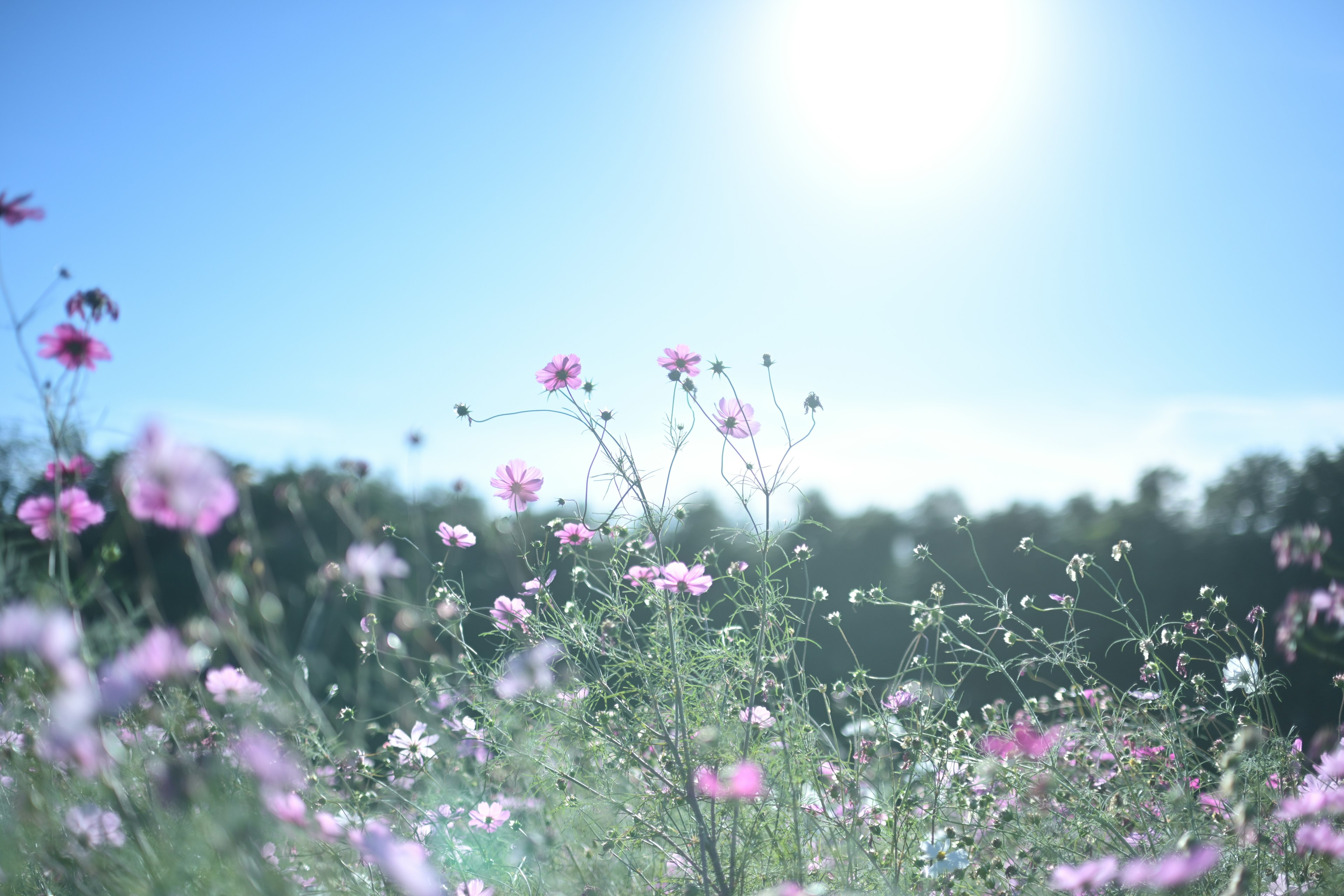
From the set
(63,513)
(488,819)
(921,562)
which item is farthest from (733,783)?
(921,562)

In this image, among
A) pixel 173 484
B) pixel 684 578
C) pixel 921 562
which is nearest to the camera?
pixel 173 484

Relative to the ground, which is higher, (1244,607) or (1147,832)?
(1147,832)

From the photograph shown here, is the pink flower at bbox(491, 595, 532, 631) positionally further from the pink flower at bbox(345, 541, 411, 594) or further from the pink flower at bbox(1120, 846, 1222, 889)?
the pink flower at bbox(1120, 846, 1222, 889)

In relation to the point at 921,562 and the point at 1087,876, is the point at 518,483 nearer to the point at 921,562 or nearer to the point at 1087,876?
the point at 1087,876

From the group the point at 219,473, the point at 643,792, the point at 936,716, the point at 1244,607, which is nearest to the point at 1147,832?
the point at 936,716

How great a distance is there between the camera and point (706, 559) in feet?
6.92

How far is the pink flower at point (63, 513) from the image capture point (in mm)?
1281

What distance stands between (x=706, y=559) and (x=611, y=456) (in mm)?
524

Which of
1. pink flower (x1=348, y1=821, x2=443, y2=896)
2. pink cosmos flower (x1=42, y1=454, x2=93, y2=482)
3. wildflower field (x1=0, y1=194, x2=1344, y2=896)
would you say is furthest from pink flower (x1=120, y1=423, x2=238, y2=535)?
pink flower (x1=348, y1=821, x2=443, y2=896)

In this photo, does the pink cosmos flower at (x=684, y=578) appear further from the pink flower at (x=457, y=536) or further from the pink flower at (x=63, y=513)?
the pink flower at (x=63, y=513)

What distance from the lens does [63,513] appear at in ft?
4.08

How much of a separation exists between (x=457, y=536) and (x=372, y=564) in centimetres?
81

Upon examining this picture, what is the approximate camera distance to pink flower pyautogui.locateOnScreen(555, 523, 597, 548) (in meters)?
1.90

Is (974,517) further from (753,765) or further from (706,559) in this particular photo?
(753,765)
